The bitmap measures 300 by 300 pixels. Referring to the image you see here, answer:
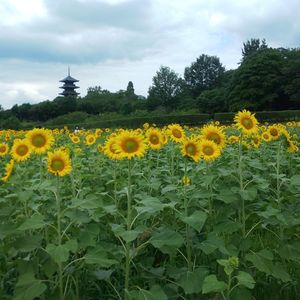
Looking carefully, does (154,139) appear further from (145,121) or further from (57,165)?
(145,121)

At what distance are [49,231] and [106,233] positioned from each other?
1.38 feet

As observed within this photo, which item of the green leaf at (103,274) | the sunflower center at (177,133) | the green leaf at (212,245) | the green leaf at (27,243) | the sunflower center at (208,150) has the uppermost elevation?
the sunflower center at (177,133)

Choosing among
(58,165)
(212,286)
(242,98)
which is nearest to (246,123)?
(58,165)

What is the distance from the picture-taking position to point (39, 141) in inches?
121

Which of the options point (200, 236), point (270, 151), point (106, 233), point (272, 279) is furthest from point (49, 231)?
point (270, 151)

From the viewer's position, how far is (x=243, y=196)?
108 inches

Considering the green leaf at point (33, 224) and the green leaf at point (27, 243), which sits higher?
the green leaf at point (33, 224)

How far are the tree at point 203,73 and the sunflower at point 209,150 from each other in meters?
86.7

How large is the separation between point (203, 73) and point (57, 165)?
89830mm

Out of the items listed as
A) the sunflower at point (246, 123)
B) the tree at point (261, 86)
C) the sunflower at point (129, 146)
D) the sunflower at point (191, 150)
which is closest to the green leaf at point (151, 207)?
the sunflower at point (129, 146)

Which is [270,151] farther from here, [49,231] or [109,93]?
[109,93]

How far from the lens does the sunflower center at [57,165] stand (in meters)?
2.55

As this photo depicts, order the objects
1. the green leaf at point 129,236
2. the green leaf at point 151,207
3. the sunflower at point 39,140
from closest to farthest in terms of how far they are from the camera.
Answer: the green leaf at point 129,236 < the green leaf at point 151,207 < the sunflower at point 39,140

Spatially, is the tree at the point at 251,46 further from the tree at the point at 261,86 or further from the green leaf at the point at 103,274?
the green leaf at the point at 103,274
